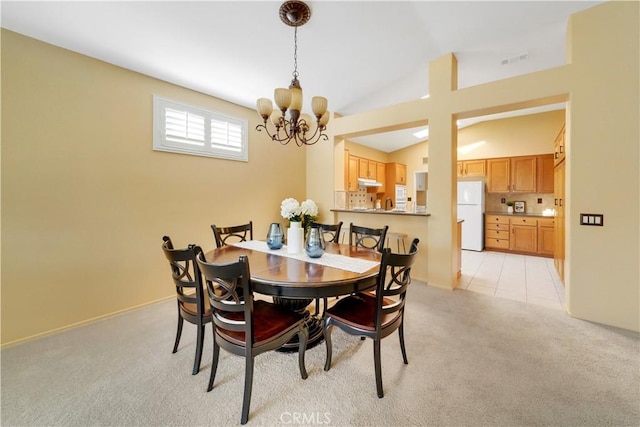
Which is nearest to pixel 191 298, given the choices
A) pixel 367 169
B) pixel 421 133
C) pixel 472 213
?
pixel 367 169

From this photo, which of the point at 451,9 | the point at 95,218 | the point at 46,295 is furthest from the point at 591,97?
the point at 46,295

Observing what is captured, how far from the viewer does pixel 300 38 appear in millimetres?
2730

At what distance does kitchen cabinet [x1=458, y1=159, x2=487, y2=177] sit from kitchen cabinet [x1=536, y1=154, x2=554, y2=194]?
1.02 metres

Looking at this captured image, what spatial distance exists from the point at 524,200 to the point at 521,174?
67cm

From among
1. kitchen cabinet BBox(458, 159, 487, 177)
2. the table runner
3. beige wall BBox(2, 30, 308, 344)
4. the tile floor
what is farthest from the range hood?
the table runner

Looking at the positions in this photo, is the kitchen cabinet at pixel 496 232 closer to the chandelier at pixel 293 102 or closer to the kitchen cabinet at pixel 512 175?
the kitchen cabinet at pixel 512 175

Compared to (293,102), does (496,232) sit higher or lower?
lower

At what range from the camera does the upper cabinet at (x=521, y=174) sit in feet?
18.4

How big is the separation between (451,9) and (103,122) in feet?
11.9

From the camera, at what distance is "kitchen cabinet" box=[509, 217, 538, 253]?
18.0 ft

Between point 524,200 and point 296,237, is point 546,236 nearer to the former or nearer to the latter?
point 524,200

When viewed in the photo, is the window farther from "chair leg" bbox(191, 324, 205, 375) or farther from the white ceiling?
"chair leg" bbox(191, 324, 205, 375)

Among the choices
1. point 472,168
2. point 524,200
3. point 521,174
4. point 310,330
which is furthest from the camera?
point 472,168

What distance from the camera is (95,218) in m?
2.58
